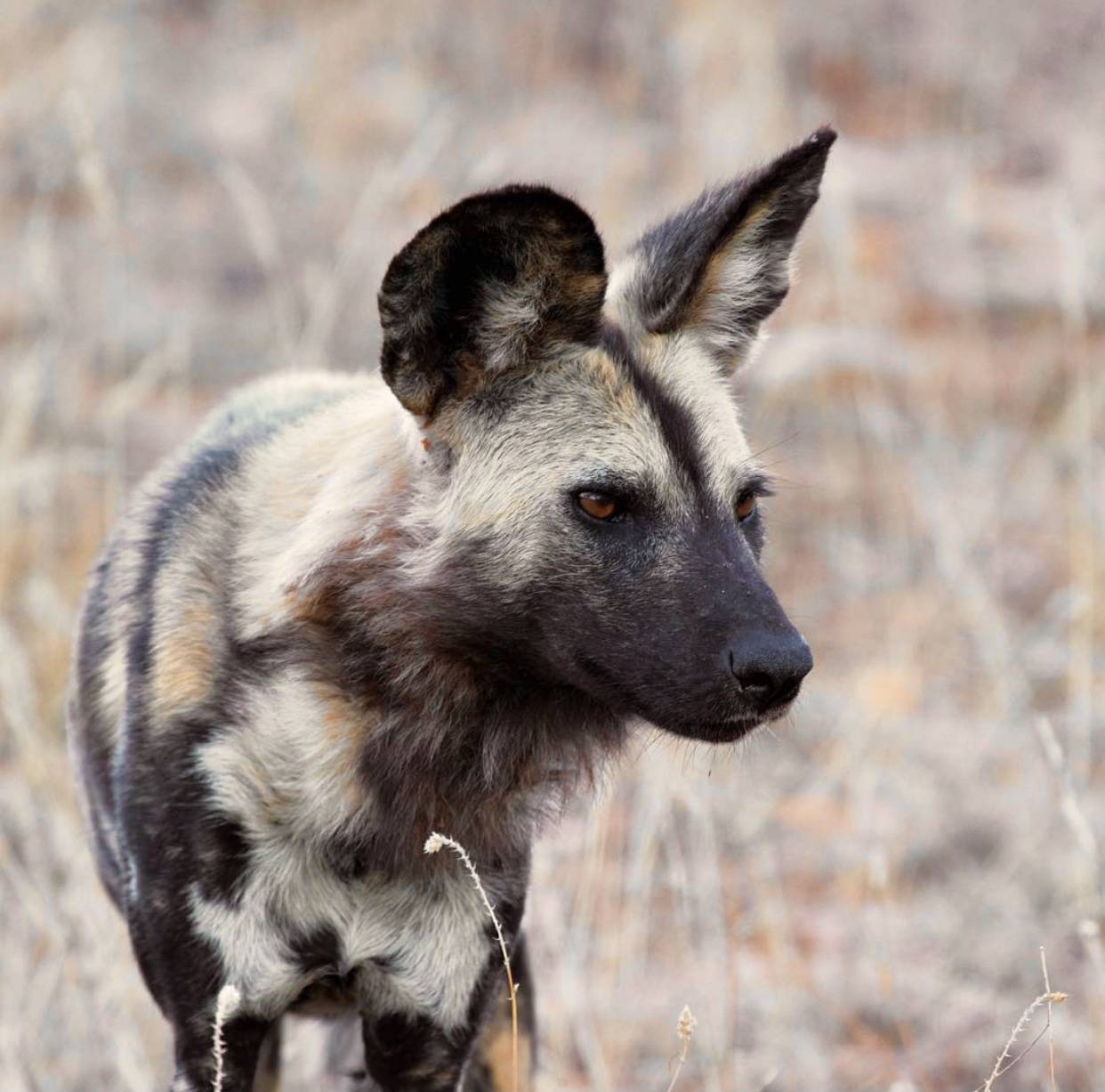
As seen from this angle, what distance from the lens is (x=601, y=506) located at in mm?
2666

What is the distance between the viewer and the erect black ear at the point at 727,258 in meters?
2.87

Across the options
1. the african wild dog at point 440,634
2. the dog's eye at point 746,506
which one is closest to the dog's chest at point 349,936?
the african wild dog at point 440,634

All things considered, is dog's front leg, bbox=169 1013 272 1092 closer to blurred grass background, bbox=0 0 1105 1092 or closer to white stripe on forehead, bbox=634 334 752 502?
blurred grass background, bbox=0 0 1105 1092

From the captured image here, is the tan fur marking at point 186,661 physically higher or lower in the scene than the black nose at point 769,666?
higher

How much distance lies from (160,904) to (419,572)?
646 millimetres

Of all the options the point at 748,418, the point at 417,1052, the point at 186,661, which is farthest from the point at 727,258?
the point at 748,418

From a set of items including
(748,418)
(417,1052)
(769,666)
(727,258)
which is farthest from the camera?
(748,418)

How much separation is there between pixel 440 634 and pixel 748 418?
3408mm

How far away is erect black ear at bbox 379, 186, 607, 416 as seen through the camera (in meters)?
2.54

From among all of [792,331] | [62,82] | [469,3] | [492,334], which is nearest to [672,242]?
[492,334]

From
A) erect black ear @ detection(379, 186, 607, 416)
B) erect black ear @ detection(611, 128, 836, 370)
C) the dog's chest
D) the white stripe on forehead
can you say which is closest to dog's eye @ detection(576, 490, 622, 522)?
the white stripe on forehead

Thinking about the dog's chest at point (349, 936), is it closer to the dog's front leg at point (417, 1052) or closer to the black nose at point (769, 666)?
the dog's front leg at point (417, 1052)

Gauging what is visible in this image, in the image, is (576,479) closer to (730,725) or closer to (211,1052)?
(730,725)

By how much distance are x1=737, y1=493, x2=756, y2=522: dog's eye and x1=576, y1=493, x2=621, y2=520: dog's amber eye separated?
0.25m
